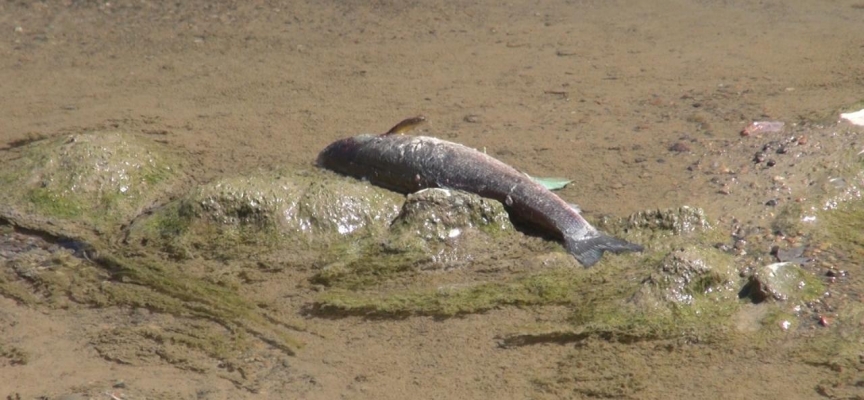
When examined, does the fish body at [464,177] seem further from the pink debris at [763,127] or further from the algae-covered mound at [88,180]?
the pink debris at [763,127]

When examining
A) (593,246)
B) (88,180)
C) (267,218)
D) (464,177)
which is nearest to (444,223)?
(464,177)

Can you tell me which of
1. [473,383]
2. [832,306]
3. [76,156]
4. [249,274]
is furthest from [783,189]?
[76,156]

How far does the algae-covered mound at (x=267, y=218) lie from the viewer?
4414mm

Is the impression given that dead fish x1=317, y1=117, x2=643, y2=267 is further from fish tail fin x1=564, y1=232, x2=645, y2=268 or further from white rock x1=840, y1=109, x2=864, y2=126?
white rock x1=840, y1=109, x2=864, y2=126

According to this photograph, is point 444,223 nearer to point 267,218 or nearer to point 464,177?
point 464,177

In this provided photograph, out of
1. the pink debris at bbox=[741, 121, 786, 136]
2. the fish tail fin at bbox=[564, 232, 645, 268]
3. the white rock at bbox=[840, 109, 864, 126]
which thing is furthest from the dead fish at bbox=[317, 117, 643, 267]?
the white rock at bbox=[840, 109, 864, 126]

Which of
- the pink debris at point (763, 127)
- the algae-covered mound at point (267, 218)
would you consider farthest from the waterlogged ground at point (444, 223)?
the pink debris at point (763, 127)

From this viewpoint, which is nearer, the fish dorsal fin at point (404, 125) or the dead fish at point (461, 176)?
the dead fish at point (461, 176)

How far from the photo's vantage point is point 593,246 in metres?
4.09

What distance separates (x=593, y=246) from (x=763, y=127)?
154cm

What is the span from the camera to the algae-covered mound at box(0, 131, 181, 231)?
188 inches

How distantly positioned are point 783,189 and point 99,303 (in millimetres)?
2917

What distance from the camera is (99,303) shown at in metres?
4.11

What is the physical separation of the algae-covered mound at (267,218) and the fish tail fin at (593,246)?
2.79 ft
